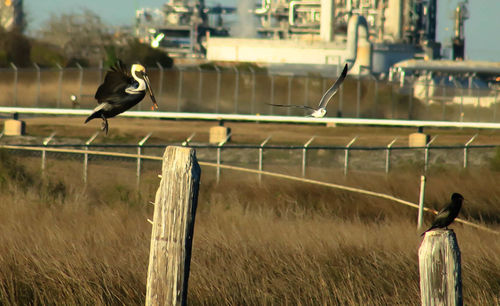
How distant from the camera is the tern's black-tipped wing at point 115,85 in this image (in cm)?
576

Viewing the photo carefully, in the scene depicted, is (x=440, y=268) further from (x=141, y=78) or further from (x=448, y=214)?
(x=141, y=78)

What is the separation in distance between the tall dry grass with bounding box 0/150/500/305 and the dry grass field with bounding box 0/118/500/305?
0.02 metres

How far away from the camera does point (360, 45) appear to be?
117 m

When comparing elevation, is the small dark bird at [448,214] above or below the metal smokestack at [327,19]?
below

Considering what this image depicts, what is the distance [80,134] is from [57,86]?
3174mm

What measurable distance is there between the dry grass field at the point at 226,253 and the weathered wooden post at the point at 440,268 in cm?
242

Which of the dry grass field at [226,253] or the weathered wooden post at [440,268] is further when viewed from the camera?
the dry grass field at [226,253]

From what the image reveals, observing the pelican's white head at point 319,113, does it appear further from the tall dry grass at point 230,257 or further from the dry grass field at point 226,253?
the tall dry grass at point 230,257

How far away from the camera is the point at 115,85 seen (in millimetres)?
5891

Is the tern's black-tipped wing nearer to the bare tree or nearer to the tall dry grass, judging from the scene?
the tall dry grass

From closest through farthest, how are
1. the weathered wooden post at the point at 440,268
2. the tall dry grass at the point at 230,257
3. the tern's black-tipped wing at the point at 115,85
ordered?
Answer: the tern's black-tipped wing at the point at 115,85 → the weathered wooden post at the point at 440,268 → the tall dry grass at the point at 230,257

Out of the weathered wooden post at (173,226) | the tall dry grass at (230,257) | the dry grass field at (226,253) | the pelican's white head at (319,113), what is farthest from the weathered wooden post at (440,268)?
the tall dry grass at (230,257)

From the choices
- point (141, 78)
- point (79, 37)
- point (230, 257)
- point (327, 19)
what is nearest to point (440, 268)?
point (141, 78)

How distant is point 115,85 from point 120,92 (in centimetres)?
13
